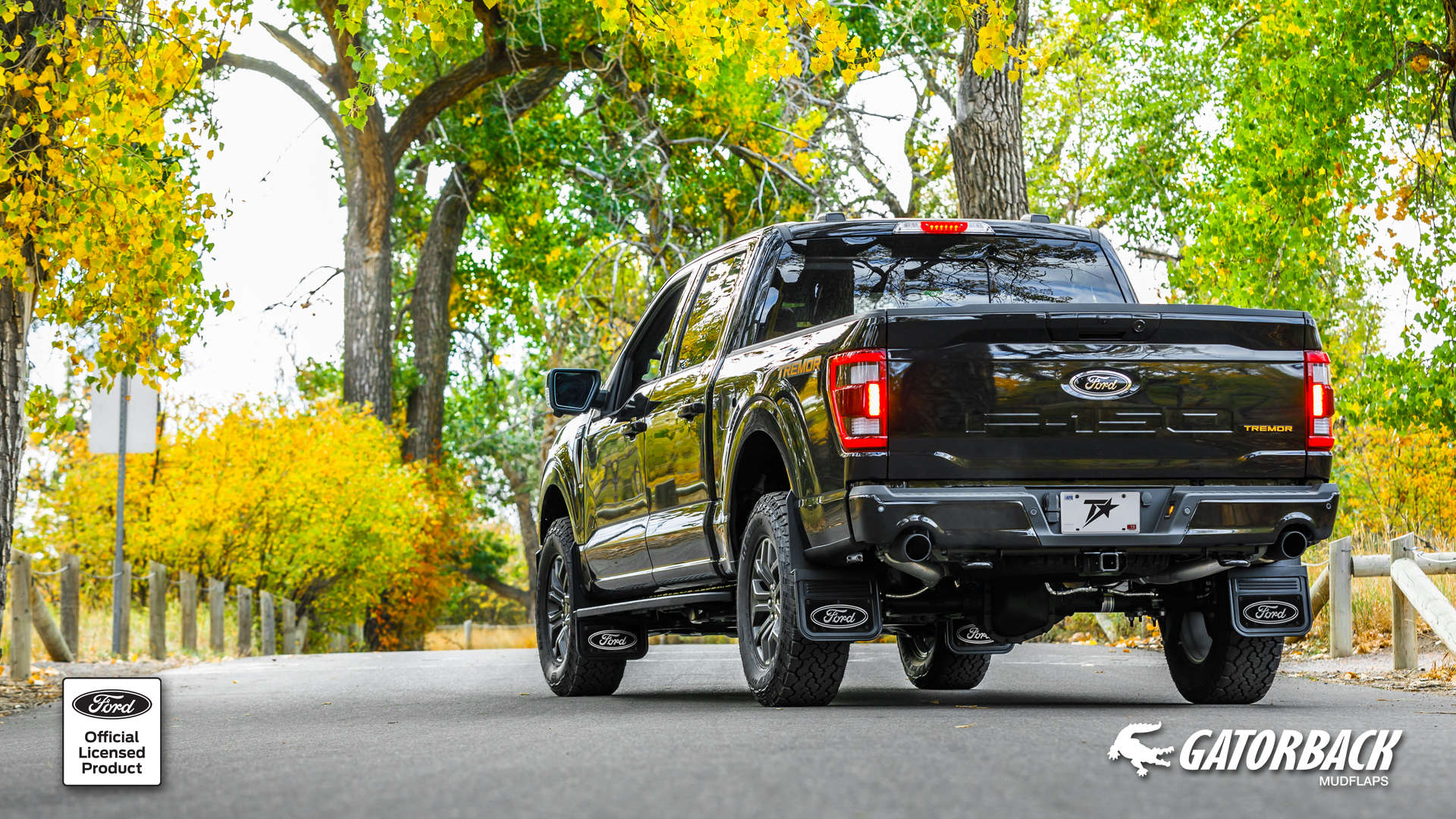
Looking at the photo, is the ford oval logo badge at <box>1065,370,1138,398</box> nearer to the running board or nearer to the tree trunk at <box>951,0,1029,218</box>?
the running board

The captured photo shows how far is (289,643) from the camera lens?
28406mm

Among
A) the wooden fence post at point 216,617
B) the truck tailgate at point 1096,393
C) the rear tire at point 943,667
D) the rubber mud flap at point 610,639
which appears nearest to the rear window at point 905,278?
the truck tailgate at point 1096,393

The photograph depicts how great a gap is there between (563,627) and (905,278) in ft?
11.4

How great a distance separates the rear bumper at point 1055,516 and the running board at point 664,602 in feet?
6.03

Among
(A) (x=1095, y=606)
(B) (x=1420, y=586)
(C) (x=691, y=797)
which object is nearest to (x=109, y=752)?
(C) (x=691, y=797)

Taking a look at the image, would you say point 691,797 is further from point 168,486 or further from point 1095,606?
point 168,486

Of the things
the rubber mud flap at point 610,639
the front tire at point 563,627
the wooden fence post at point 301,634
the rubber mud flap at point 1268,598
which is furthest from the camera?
the wooden fence post at point 301,634

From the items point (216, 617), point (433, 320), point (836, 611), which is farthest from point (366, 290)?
point (836, 611)

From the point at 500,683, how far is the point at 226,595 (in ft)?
53.8

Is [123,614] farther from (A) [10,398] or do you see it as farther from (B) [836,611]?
(B) [836,611]

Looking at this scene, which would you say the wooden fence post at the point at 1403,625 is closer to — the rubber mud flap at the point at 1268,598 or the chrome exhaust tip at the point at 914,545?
the rubber mud flap at the point at 1268,598

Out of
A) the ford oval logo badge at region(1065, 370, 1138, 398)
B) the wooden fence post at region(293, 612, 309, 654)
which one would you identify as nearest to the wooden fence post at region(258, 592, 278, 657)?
the wooden fence post at region(293, 612, 309, 654)

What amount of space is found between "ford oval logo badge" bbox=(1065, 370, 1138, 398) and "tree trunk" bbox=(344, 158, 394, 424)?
1027 inches

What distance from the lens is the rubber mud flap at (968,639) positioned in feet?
28.7
